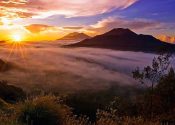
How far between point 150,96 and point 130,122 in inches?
2148

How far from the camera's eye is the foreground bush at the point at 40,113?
44.4ft

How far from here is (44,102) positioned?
13672 mm

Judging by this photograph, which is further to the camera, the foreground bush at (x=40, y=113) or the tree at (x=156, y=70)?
the tree at (x=156, y=70)

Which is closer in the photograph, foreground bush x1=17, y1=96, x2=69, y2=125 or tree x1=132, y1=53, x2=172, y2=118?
foreground bush x1=17, y1=96, x2=69, y2=125

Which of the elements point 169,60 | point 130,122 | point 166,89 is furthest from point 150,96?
point 130,122

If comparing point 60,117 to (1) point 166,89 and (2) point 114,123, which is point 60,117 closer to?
(2) point 114,123

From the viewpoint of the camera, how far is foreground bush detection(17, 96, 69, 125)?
44.4ft

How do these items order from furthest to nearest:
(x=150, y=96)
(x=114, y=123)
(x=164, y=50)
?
(x=150, y=96), (x=164, y=50), (x=114, y=123)

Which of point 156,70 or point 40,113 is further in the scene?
point 156,70

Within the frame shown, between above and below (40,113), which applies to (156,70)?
below

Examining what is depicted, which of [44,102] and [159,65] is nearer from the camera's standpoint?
[44,102]

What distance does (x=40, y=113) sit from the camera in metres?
13.5

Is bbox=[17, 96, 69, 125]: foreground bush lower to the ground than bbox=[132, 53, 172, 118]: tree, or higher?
higher

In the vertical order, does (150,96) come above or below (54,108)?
below
